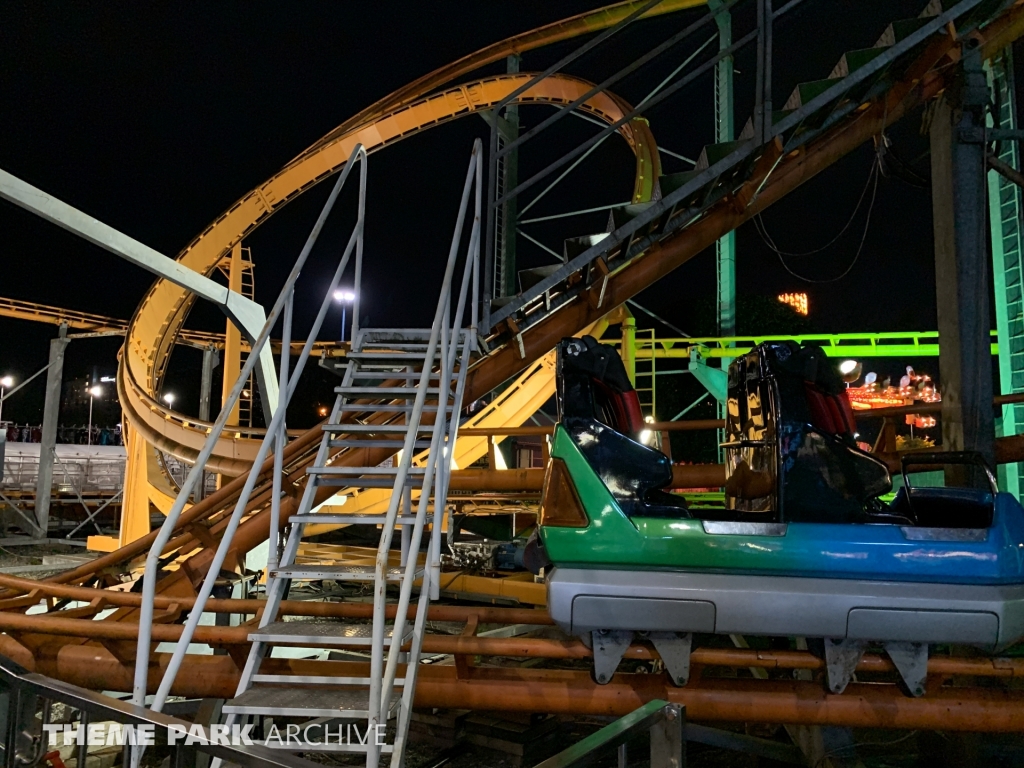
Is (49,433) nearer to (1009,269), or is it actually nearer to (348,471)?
(348,471)

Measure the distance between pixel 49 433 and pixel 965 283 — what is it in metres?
18.9

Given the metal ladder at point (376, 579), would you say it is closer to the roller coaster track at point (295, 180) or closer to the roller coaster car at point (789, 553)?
the roller coaster car at point (789, 553)

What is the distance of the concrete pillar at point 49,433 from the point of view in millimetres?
16297

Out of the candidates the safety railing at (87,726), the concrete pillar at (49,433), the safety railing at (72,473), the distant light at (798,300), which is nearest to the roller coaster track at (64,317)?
the concrete pillar at (49,433)

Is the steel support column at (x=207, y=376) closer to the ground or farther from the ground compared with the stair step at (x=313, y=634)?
farther from the ground

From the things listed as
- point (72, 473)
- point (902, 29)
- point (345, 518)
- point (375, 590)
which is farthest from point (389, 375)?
point (72, 473)

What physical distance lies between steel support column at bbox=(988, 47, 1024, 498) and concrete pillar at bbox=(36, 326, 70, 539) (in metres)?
18.5

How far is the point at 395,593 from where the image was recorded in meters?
9.84

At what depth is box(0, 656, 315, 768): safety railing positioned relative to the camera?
62.0 inches

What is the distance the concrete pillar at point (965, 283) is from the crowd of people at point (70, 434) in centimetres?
2581

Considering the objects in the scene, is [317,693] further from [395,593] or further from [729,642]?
[395,593]

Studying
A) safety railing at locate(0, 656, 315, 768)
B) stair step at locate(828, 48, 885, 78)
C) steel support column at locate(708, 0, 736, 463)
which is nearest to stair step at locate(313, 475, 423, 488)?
safety railing at locate(0, 656, 315, 768)

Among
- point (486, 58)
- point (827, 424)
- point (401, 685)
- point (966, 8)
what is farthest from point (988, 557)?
point (486, 58)

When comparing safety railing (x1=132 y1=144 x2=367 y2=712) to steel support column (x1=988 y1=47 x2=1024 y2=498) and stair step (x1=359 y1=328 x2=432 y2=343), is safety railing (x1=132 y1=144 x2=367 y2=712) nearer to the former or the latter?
stair step (x1=359 y1=328 x2=432 y2=343)
